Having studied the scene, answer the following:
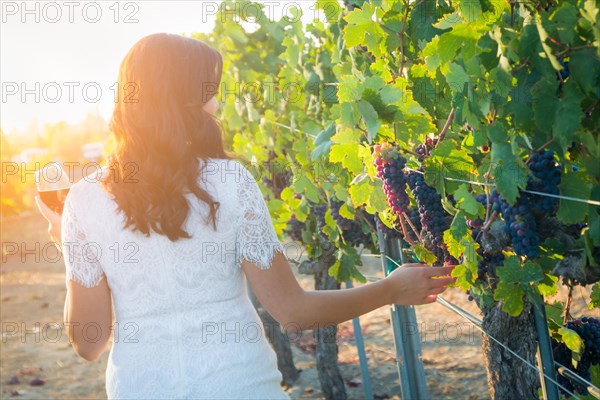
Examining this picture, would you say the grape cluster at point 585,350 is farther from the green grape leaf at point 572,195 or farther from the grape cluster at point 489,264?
A: the green grape leaf at point 572,195

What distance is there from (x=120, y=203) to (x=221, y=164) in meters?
0.27

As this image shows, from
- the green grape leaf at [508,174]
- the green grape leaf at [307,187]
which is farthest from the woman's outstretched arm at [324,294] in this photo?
the green grape leaf at [307,187]

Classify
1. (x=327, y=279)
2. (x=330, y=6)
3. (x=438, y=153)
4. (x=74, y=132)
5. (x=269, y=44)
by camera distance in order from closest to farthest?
(x=438, y=153)
(x=330, y=6)
(x=327, y=279)
(x=269, y=44)
(x=74, y=132)

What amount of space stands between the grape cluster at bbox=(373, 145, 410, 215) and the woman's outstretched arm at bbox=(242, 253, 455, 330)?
0.31 meters

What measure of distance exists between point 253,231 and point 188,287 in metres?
0.22

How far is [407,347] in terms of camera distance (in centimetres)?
414

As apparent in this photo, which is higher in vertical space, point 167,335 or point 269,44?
point 269,44

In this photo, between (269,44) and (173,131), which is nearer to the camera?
(173,131)

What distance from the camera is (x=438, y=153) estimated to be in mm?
2531

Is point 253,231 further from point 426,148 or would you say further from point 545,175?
point 426,148

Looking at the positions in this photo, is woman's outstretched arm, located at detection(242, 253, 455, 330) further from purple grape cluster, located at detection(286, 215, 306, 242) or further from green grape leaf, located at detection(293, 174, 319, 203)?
purple grape cluster, located at detection(286, 215, 306, 242)

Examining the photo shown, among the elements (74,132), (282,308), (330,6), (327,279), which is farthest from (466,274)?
(74,132)

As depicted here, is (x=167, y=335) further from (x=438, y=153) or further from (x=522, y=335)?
(x=522, y=335)

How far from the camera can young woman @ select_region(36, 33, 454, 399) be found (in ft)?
6.86
